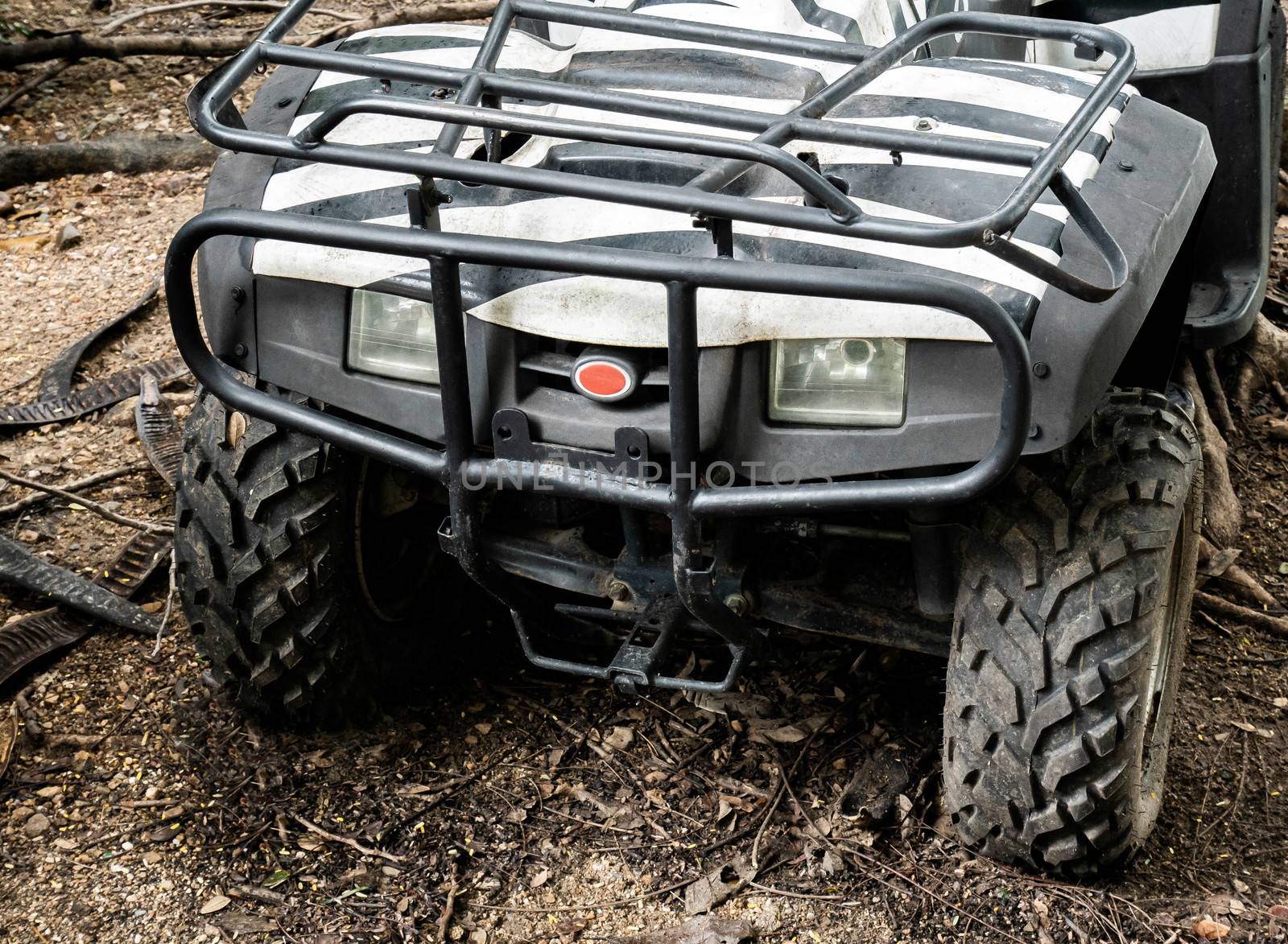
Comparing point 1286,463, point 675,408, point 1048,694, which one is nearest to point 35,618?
point 675,408

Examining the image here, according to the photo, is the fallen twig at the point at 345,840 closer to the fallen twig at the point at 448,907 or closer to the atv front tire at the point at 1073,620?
the fallen twig at the point at 448,907

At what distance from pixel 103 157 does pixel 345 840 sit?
4.13 m

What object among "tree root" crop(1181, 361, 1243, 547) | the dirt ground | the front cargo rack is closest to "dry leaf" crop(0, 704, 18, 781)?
the dirt ground

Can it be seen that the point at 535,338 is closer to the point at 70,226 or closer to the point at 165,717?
the point at 165,717

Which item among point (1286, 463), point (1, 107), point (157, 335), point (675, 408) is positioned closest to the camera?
point (675, 408)

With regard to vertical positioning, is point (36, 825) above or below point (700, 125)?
below

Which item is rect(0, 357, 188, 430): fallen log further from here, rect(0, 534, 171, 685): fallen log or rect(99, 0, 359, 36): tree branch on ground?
rect(99, 0, 359, 36): tree branch on ground

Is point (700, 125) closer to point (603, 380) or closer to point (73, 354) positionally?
point (603, 380)

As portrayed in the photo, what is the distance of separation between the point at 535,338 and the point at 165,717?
1420 mm

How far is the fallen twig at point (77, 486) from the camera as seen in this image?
3949 mm

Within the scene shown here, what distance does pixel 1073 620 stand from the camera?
Result: 96.2 inches

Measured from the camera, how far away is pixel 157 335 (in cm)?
500

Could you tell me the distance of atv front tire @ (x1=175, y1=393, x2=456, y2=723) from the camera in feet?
9.33

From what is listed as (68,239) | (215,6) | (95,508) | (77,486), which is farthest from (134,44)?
(95,508)
